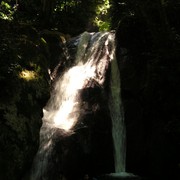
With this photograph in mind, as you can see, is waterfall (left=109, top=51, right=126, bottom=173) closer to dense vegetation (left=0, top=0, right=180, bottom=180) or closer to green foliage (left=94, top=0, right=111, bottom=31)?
dense vegetation (left=0, top=0, right=180, bottom=180)

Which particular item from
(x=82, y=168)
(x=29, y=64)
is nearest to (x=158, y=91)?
(x=82, y=168)

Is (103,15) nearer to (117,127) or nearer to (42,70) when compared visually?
(42,70)

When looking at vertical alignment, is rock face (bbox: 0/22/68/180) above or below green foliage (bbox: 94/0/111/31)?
below

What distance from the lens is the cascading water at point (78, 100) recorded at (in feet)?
30.1

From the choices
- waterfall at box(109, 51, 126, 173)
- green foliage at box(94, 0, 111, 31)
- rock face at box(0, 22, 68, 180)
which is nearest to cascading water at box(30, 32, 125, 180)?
waterfall at box(109, 51, 126, 173)

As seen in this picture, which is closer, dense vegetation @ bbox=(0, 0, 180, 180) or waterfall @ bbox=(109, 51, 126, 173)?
dense vegetation @ bbox=(0, 0, 180, 180)

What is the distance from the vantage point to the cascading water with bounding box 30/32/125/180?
30.1 ft

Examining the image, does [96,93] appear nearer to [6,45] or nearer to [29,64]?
[29,64]

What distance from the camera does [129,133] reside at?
35.0 feet

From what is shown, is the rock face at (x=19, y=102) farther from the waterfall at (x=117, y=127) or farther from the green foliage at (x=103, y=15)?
the green foliage at (x=103, y=15)

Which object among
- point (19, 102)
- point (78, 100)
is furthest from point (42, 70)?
Answer: point (19, 102)

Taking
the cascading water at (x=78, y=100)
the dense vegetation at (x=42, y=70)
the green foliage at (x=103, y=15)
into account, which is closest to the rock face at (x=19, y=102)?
the dense vegetation at (x=42, y=70)

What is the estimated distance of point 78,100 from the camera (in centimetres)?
1093

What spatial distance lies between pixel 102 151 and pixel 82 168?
0.92 m
